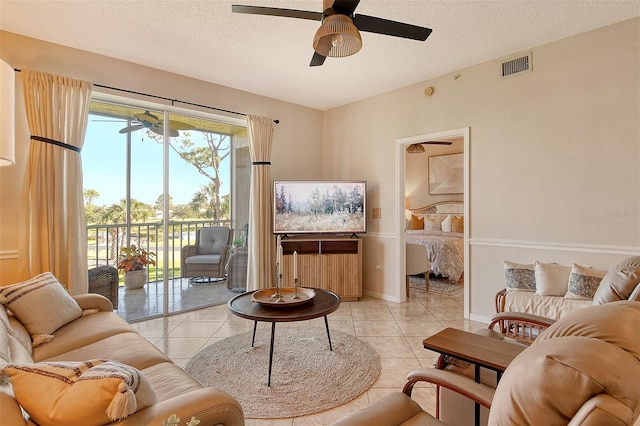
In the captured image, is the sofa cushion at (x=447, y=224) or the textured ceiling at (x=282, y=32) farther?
the sofa cushion at (x=447, y=224)

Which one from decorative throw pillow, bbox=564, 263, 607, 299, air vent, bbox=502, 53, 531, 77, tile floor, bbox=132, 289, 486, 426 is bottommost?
tile floor, bbox=132, 289, 486, 426

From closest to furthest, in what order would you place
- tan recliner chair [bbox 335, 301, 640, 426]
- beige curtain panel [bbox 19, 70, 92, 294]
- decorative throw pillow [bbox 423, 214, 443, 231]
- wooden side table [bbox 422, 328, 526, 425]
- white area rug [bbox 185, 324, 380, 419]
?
tan recliner chair [bbox 335, 301, 640, 426] < wooden side table [bbox 422, 328, 526, 425] < white area rug [bbox 185, 324, 380, 419] < beige curtain panel [bbox 19, 70, 92, 294] < decorative throw pillow [bbox 423, 214, 443, 231]

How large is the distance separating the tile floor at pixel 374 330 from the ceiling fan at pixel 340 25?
2.36m

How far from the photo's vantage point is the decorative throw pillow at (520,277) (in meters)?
2.95

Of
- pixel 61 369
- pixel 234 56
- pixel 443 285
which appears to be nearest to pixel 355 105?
pixel 234 56

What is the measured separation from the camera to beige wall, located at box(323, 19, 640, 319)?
2.73 meters

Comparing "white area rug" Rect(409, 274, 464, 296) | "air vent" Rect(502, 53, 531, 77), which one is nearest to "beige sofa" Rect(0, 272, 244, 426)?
"air vent" Rect(502, 53, 531, 77)

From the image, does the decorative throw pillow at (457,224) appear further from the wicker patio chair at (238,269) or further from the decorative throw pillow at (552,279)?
the wicker patio chair at (238,269)

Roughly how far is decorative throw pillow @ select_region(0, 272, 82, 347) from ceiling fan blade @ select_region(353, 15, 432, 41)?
2.72 metres

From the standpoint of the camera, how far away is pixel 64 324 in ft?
7.05

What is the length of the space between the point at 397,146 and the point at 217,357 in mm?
3307

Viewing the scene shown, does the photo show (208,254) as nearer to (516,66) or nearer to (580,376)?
(580,376)

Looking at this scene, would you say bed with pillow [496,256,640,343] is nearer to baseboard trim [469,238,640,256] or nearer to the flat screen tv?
baseboard trim [469,238,640,256]

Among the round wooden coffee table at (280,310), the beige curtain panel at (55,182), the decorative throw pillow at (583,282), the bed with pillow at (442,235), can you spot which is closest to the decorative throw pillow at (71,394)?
the round wooden coffee table at (280,310)
